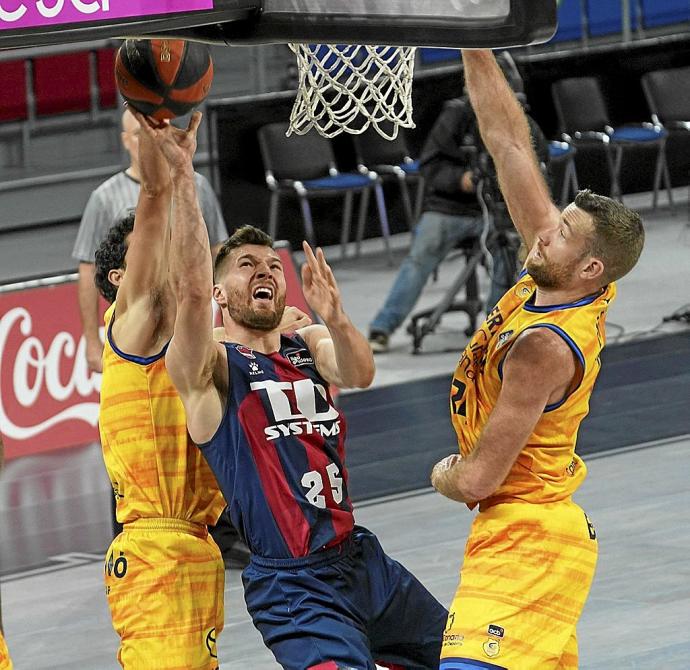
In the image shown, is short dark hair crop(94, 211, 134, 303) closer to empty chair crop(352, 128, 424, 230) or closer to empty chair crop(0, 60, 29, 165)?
empty chair crop(352, 128, 424, 230)

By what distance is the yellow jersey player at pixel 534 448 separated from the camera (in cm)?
455

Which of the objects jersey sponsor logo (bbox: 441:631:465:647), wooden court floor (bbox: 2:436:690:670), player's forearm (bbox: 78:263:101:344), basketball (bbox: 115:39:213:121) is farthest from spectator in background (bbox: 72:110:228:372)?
jersey sponsor logo (bbox: 441:631:465:647)

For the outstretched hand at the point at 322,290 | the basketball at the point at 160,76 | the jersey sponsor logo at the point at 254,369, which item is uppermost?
the basketball at the point at 160,76

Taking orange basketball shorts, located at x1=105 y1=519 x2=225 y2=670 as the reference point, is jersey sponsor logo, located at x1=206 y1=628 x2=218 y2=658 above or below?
below

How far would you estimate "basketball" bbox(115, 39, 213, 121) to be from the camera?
4.57 m

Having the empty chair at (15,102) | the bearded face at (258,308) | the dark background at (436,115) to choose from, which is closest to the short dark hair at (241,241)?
the bearded face at (258,308)

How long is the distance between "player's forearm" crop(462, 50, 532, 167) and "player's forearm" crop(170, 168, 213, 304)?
44.3 inches

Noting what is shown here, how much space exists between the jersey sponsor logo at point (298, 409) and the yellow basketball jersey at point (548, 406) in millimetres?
413

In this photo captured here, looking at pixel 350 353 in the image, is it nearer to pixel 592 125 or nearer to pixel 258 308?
pixel 258 308

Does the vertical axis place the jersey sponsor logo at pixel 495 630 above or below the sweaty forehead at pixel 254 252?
below

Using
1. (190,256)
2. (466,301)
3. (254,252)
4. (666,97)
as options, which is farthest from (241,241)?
(666,97)

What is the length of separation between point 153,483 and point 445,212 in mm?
7192

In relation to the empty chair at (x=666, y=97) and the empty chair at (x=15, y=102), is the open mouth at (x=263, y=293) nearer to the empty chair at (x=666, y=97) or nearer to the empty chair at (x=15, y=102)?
the empty chair at (x=15, y=102)

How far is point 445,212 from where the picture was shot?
39.4 feet
